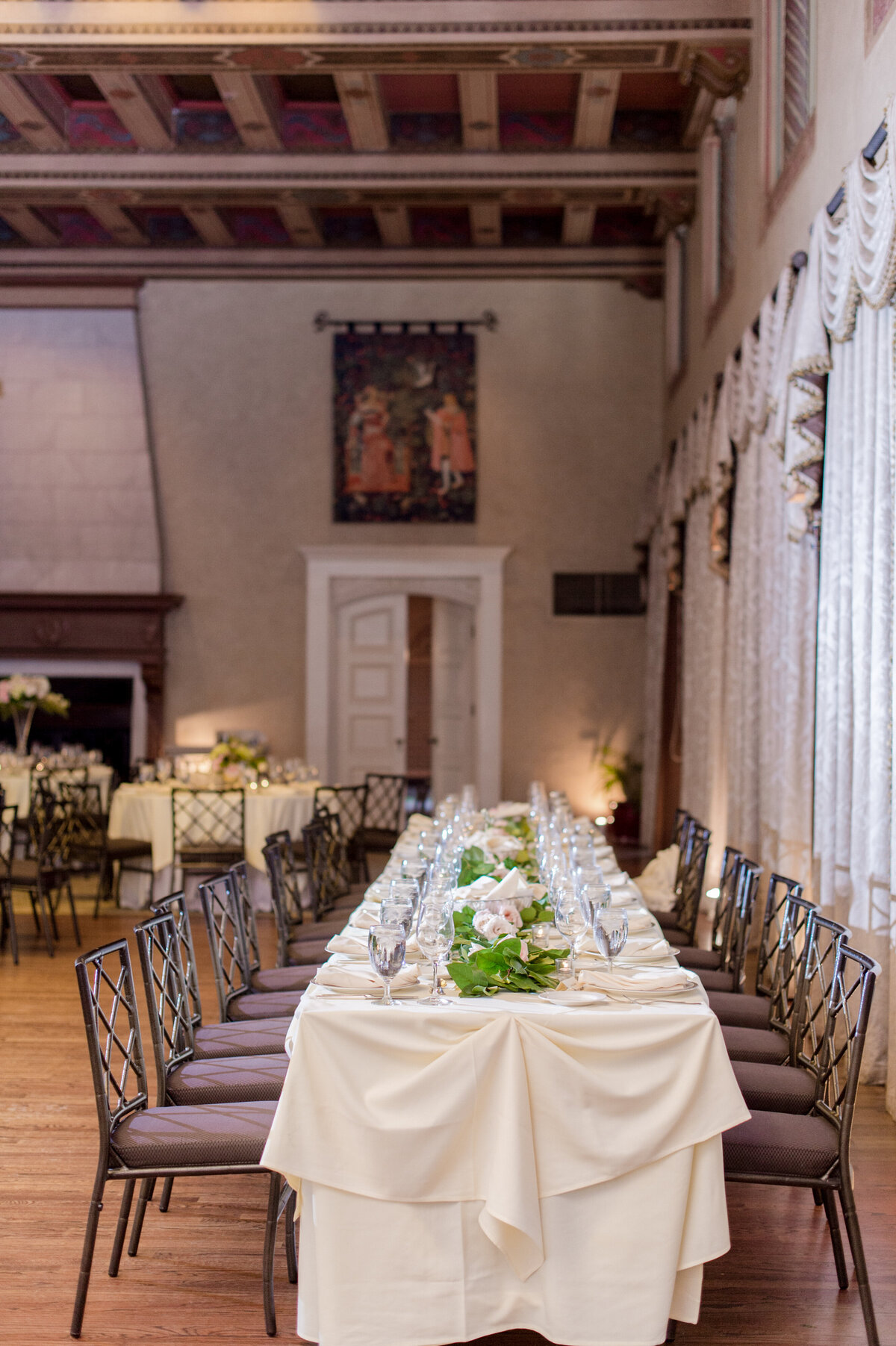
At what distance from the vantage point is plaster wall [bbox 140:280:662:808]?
12109 millimetres

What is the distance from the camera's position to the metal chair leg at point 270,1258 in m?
2.88

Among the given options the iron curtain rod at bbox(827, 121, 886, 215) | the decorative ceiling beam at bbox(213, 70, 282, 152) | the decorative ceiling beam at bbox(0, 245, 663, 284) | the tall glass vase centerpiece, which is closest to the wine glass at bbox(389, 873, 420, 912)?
the iron curtain rod at bbox(827, 121, 886, 215)

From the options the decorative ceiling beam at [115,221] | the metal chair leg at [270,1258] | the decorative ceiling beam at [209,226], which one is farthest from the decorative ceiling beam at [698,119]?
the metal chair leg at [270,1258]

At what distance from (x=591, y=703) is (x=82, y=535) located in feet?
17.7

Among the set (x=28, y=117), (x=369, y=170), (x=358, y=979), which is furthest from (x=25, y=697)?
(x=358, y=979)

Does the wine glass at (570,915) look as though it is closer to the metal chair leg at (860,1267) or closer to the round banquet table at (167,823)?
the metal chair leg at (860,1267)

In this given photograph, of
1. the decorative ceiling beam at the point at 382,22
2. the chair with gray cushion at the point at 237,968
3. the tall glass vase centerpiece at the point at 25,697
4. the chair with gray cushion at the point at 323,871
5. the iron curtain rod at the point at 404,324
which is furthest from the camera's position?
the iron curtain rod at the point at 404,324

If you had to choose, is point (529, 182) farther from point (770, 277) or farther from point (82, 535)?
point (82, 535)

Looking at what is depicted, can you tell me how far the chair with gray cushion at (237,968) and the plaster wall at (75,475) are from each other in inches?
321

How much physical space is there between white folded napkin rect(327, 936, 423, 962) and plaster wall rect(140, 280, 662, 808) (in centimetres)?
866

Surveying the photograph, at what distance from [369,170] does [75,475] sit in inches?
169

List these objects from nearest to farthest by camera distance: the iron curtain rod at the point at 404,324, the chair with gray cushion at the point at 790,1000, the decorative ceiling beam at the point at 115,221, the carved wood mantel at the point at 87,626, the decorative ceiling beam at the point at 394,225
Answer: the chair with gray cushion at the point at 790,1000
the decorative ceiling beam at the point at 115,221
the decorative ceiling beam at the point at 394,225
the carved wood mantel at the point at 87,626
the iron curtain rod at the point at 404,324

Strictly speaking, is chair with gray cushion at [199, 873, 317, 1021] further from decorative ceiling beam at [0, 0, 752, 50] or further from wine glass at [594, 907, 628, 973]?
decorative ceiling beam at [0, 0, 752, 50]

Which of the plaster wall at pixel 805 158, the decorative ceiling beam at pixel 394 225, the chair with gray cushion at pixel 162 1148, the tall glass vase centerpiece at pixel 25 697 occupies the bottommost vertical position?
the chair with gray cushion at pixel 162 1148
